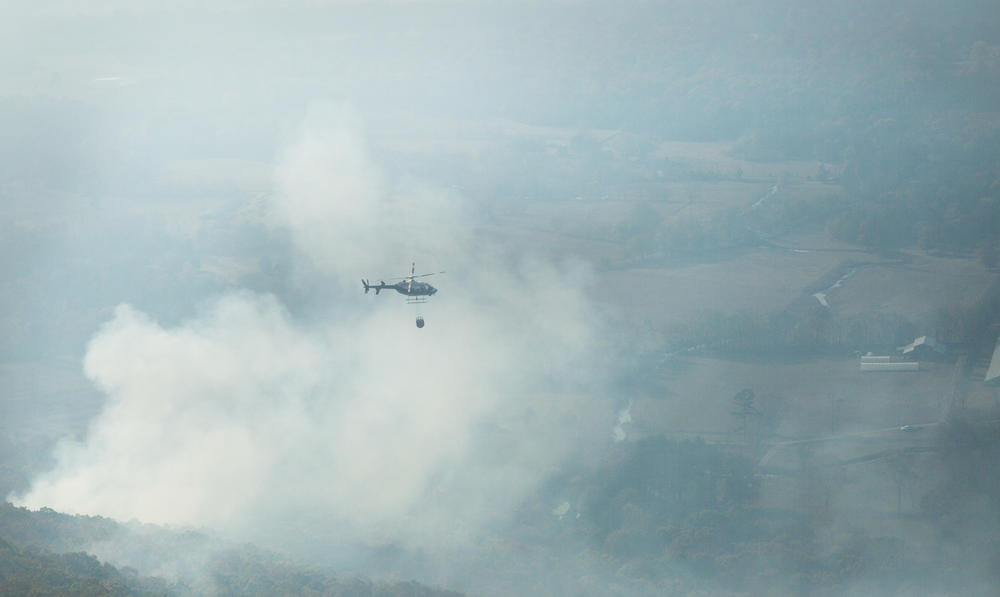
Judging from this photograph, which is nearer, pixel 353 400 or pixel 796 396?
pixel 796 396

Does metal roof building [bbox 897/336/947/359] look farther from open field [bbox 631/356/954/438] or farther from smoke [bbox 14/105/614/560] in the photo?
smoke [bbox 14/105/614/560]

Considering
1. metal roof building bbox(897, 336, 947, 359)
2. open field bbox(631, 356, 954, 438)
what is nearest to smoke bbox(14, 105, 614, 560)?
open field bbox(631, 356, 954, 438)

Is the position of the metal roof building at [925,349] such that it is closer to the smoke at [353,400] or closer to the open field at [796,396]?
the open field at [796,396]

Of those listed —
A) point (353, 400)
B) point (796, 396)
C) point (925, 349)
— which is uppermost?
point (925, 349)

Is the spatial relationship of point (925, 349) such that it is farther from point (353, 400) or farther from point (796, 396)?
point (353, 400)

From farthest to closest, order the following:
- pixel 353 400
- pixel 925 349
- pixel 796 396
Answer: pixel 925 349, pixel 353 400, pixel 796 396

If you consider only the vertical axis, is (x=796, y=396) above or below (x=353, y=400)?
below

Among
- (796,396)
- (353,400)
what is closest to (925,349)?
(796,396)

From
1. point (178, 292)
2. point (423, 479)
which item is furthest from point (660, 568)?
point (178, 292)

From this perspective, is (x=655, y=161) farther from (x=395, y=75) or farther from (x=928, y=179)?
(x=395, y=75)
